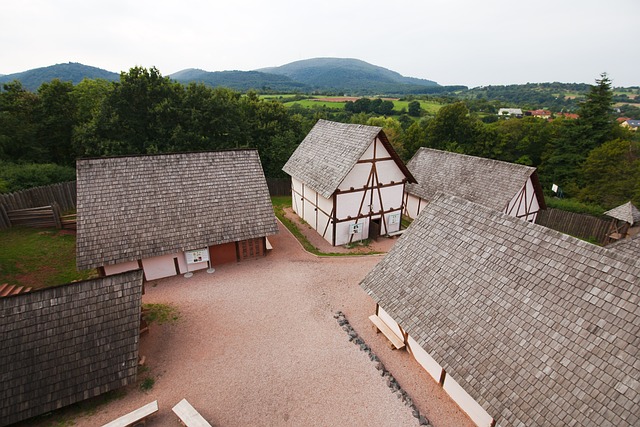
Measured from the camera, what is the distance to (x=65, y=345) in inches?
382

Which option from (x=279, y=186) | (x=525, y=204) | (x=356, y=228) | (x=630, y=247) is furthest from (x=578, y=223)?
(x=279, y=186)

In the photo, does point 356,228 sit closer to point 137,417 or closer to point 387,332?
point 387,332

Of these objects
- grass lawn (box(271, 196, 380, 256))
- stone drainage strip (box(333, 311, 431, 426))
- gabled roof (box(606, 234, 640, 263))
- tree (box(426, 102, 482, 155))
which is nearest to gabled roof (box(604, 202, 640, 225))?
gabled roof (box(606, 234, 640, 263))

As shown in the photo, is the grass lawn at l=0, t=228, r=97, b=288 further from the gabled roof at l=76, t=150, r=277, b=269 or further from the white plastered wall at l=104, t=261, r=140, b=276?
the gabled roof at l=76, t=150, r=277, b=269

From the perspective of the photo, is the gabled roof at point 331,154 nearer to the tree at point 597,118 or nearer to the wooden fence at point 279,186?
the wooden fence at point 279,186

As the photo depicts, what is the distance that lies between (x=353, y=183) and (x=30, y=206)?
21.9m

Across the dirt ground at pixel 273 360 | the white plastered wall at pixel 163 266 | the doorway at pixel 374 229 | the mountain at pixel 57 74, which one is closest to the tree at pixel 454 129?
the doorway at pixel 374 229

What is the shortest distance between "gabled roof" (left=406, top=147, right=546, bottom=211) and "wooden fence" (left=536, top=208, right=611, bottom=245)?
3339mm

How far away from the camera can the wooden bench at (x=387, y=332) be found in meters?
12.2

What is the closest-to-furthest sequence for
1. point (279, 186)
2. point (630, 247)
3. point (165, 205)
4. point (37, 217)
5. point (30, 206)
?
1. point (630, 247)
2. point (165, 205)
3. point (37, 217)
4. point (30, 206)
5. point (279, 186)

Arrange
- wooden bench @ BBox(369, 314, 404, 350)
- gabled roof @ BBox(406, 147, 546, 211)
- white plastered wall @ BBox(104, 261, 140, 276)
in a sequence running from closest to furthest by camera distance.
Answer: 1. wooden bench @ BBox(369, 314, 404, 350)
2. white plastered wall @ BBox(104, 261, 140, 276)
3. gabled roof @ BBox(406, 147, 546, 211)

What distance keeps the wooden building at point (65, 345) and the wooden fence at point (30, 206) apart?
13515 millimetres

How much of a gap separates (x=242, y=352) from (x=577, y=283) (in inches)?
436

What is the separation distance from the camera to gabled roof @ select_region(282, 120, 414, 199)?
19.5m
